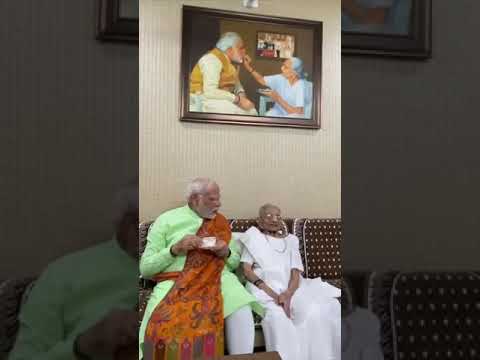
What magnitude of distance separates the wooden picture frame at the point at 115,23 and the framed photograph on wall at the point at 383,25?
1.53ft

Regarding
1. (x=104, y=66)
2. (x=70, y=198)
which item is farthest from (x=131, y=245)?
(x=104, y=66)

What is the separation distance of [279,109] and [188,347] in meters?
0.56

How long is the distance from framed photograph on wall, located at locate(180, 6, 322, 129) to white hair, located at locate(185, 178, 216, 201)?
13 cm

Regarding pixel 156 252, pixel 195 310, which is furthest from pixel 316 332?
pixel 156 252

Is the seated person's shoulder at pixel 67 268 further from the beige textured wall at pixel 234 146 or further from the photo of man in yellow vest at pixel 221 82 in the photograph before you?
the photo of man in yellow vest at pixel 221 82

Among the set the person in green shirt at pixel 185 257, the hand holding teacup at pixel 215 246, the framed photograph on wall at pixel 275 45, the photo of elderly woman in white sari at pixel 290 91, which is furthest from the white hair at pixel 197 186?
the framed photograph on wall at pixel 275 45

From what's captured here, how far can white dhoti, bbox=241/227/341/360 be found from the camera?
108 centimetres

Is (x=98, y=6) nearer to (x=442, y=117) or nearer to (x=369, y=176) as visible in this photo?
(x=369, y=176)

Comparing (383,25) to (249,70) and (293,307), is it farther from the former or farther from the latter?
(293,307)

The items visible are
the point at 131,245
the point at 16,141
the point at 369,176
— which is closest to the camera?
the point at 16,141

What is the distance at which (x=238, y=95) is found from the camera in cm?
107

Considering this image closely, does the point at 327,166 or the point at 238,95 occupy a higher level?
the point at 238,95

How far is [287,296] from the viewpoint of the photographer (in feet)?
3.60

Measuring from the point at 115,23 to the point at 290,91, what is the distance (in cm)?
40
